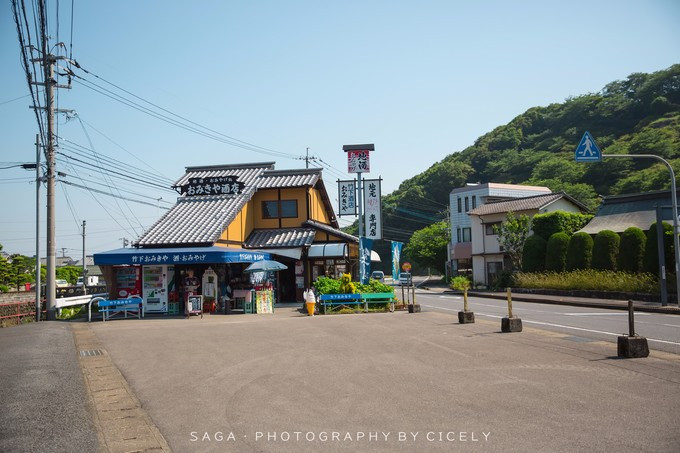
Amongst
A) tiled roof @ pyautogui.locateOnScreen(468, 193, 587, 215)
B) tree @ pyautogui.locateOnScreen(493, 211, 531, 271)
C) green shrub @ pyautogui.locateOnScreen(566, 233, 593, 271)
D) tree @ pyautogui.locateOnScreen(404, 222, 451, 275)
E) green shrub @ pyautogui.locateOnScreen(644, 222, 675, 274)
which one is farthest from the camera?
tree @ pyautogui.locateOnScreen(404, 222, 451, 275)

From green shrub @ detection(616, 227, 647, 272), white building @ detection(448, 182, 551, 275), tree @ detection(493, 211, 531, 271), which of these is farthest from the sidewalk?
white building @ detection(448, 182, 551, 275)

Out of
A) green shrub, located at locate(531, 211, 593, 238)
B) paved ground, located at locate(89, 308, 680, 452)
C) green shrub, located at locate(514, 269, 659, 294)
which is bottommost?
paved ground, located at locate(89, 308, 680, 452)

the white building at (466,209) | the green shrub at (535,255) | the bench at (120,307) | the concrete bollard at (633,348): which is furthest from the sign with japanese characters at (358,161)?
the white building at (466,209)

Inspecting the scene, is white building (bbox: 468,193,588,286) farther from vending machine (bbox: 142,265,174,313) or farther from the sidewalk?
vending machine (bbox: 142,265,174,313)

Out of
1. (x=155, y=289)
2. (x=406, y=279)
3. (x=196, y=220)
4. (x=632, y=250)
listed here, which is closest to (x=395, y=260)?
(x=196, y=220)

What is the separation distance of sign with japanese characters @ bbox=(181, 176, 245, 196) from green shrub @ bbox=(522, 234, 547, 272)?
63.0ft

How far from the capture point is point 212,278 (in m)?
24.5

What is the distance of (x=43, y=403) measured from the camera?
7617 mm

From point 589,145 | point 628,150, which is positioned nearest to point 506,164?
point 628,150

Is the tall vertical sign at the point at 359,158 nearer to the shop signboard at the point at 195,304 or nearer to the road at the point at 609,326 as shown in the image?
the shop signboard at the point at 195,304

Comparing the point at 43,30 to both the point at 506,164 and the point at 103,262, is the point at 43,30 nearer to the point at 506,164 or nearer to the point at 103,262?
the point at 103,262

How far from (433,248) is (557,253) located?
32.7m

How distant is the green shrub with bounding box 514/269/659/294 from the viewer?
81.3 ft

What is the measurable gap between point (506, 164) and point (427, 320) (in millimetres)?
67644
